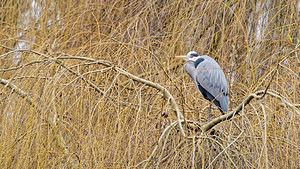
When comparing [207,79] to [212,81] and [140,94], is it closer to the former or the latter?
[212,81]

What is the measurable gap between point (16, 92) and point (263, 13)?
6.02ft

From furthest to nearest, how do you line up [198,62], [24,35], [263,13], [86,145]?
[24,35]
[263,13]
[198,62]
[86,145]

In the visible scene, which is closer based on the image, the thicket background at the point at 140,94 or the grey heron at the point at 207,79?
the thicket background at the point at 140,94

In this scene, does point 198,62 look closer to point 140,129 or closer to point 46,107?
point 140,129

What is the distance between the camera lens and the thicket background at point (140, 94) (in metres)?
1.52

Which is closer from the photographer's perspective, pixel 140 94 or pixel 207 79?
pixel 140 94

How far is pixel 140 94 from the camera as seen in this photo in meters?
1.48

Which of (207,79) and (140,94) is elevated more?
(140,94)

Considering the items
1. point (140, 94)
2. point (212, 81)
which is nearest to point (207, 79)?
point (212, 81)

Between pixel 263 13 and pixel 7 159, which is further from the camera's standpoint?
pixel 263 13

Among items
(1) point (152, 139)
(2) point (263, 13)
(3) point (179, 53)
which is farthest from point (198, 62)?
(1) point (152, 139)

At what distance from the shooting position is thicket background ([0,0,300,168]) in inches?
59.8

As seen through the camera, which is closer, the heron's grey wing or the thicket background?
the thicket background

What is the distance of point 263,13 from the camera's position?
8.87ft
